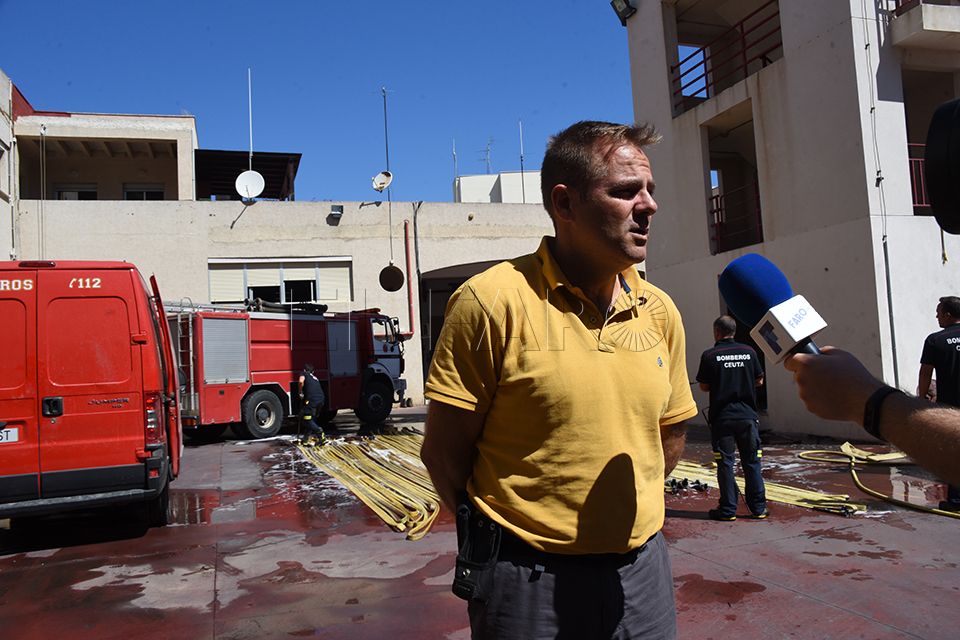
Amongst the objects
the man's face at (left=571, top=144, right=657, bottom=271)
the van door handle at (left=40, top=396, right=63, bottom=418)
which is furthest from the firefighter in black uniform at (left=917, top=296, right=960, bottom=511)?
the van door handle at (left=40, top=396, right=63, bottom=418)

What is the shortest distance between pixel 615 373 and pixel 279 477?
9422mm

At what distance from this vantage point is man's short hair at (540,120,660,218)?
6.98 feet

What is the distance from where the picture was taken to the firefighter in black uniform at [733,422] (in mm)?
6625

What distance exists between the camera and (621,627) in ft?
6.49

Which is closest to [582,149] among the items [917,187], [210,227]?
[917,187]

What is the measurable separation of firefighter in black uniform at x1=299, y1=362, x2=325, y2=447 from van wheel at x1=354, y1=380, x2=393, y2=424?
6.70ft

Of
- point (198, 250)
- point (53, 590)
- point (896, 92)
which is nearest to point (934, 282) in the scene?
point (896, 92)

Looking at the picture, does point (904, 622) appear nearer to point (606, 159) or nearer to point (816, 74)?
point (606, 159)

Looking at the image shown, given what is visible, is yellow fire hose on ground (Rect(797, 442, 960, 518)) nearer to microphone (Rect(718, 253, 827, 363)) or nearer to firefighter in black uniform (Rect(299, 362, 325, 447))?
microphone (Rect(718, 253, 827, 363))

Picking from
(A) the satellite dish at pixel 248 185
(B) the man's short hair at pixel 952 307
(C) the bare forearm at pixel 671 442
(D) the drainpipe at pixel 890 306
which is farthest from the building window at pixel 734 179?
(A) the satellite dish at pixel 248 185

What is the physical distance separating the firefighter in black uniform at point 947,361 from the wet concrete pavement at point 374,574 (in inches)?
15.7

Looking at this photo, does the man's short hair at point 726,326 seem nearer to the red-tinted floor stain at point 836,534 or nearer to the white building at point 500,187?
the red-tinted floor stain at point 836,534

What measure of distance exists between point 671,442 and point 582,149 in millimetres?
1079

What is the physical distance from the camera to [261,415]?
1577 centimetres
